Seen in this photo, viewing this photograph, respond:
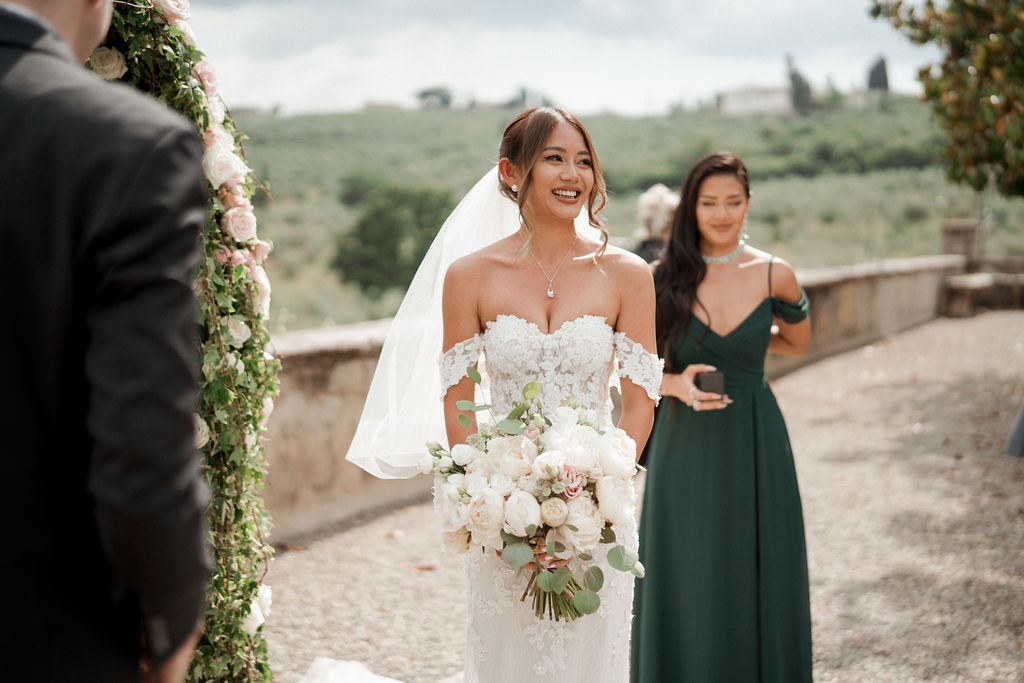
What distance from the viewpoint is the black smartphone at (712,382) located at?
4.00 metres

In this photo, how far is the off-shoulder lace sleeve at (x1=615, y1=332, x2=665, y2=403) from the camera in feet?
10.3

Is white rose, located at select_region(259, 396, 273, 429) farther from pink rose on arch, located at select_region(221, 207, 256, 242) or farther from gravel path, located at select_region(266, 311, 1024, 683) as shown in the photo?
gravel path, located at select_region(266, 311, 1024, 683)

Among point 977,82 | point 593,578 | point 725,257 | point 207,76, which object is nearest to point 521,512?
point 593,578

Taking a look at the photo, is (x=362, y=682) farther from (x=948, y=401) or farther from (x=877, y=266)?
(x=877, y=266)

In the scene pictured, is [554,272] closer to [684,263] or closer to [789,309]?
[684,263]

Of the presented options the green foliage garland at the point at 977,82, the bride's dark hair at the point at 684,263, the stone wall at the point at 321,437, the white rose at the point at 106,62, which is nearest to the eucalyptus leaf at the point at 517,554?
the bride's dark hair at the point at 684,263

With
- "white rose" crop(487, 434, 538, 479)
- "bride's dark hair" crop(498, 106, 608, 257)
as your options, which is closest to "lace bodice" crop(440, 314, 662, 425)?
"bride's dark hair" crop(498, 106, 608, 257)

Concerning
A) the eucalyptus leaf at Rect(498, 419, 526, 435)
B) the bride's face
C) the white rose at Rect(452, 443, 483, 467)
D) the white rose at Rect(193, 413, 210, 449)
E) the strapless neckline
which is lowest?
the white rose at Rect(193, 413, 210, 449)

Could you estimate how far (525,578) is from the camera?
116 inches

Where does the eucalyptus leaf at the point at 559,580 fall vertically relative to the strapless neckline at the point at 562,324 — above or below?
below

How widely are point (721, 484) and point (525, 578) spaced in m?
1.47

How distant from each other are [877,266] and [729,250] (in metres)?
14.1

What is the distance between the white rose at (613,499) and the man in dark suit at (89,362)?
1361 mm

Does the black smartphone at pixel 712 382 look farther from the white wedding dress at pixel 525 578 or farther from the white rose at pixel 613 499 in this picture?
the white rose at pixel 613 499
